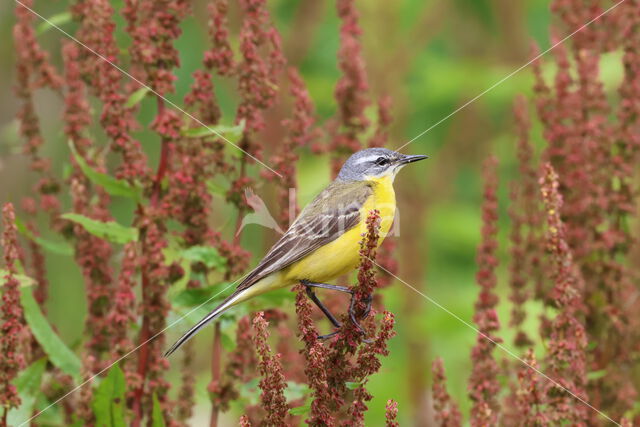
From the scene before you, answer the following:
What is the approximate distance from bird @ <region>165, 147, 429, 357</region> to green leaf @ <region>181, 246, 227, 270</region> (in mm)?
Answer: 188

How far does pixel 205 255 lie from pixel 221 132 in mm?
498

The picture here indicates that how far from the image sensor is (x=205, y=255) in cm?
409

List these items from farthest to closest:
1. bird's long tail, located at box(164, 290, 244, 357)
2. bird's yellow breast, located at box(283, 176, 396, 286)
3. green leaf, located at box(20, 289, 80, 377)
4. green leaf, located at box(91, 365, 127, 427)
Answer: green leaf, located at box(20, 289, 80, 377)
bird's yellow breast, located at box(283, 176, 396, 286)
green leaf, located at box(91, 365, 127, 427)
bird's long tail, located at box(164, 290, 244, 357)

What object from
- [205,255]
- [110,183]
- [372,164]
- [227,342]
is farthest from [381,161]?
[110,183]

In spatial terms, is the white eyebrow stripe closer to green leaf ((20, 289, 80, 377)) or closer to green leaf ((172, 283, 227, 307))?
green leaf ((172, 283, 227, 307))

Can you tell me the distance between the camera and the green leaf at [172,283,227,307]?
4188 millimetres

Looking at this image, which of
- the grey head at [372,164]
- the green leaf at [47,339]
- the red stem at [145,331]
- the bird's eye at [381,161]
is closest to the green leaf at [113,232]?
the red stem at [145,331]

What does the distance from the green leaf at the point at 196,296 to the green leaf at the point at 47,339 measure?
1.78 feet

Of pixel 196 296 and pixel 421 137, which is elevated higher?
pixel 421 137

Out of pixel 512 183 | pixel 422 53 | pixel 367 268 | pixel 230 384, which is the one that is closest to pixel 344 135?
pixel 512 183

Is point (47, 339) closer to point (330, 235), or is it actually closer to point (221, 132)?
point (221, 132)

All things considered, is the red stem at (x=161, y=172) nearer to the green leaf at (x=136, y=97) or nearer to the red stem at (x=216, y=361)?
the green leaf at (x=136, y=97)

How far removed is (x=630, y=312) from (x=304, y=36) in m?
2.94

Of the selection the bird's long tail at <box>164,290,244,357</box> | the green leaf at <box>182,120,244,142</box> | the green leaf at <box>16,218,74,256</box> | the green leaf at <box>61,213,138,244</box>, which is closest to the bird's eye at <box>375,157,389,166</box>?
the green leaf at <box>182,120,244,142</box>
